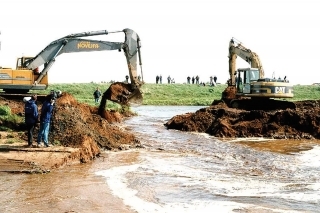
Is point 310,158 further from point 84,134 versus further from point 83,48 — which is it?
point 83,48

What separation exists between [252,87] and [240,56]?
14.7 feet

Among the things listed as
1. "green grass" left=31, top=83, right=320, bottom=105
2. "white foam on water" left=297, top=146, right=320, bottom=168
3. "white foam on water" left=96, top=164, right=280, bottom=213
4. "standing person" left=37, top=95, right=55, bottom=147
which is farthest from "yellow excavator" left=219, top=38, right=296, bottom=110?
"green grass" left=31, top=83, right=320, bottom=105

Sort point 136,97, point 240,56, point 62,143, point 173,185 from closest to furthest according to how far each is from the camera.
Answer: point 173,185, point 62,143, point 136,97, point 240,56

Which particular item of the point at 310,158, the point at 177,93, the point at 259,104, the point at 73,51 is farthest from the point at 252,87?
the point at 177,93

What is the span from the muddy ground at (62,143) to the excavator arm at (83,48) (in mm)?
2298

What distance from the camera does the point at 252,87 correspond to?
27.0 m

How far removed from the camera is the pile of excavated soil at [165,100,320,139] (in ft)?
73.8

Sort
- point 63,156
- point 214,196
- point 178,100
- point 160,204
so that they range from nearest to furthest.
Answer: point 160,204 → point 214,196 → point 63,156 → point 178,100

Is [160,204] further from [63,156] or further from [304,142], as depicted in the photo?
[304,142]

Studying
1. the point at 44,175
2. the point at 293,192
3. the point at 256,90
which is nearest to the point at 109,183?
the point at 44,175

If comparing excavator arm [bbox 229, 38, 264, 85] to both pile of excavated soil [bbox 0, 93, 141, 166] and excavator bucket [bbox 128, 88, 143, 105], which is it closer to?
excavator bucket [bbox 128, 88, 143, 105]

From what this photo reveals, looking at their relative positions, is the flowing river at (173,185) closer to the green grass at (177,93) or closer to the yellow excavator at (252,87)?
the yellow excavator at (252,87)

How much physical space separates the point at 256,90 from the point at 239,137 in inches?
217

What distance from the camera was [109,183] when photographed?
10555 mm
